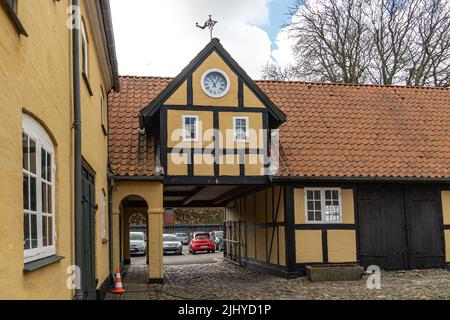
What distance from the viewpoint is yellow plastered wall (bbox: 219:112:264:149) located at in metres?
15.5

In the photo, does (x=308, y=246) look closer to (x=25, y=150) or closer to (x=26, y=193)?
(x=26, y=193)

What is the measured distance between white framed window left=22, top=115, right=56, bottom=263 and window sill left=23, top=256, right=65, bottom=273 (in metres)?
0.06

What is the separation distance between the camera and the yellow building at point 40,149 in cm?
431

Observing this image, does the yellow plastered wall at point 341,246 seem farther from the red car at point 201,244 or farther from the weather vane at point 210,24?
the red car at point 201,244

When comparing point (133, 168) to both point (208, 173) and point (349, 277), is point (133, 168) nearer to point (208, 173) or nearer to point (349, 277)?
point (208, 173)

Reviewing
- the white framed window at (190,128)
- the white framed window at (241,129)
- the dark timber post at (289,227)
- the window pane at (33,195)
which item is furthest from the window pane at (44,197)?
the dark timber post at (289,227)

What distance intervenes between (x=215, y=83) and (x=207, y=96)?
0.46 metres

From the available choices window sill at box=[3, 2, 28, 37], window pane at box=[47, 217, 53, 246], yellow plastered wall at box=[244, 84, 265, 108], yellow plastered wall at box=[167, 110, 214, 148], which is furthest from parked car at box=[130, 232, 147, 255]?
window sill at box=[3, 2, 28, 37]

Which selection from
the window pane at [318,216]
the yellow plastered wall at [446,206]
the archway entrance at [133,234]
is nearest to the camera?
the window pane at [318,216]

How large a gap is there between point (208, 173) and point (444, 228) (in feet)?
24.8

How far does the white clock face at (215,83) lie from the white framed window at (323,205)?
3817mm

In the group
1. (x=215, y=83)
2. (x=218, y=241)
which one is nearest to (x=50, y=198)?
(x=215, y=83)

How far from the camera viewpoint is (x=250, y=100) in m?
15.8
